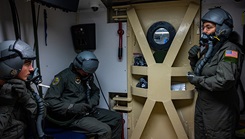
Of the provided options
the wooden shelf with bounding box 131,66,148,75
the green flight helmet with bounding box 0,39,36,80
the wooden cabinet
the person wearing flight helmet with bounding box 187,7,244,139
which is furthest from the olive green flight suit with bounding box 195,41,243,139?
the green flight helmet with bounding box 0,39,36,80

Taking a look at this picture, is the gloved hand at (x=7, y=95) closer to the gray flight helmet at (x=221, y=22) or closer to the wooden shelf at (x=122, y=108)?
the wooden shelf at (x=122, y=108)

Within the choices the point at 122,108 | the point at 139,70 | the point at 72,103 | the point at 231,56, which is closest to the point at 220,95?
the point at 231,56

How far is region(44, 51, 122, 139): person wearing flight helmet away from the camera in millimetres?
1717

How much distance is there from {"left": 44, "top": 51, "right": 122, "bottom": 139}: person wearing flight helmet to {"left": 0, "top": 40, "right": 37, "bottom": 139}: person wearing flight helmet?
44 cm

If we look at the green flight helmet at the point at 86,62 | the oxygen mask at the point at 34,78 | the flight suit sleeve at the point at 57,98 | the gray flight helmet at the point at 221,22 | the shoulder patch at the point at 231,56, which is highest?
the gray flight helmet at the point at 221,22

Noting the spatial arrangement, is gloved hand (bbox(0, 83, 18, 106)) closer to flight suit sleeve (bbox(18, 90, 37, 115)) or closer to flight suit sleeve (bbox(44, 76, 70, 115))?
flight suit sleeve (bbox(18, 90, 37, 115))

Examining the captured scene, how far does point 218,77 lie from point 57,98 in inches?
54.5

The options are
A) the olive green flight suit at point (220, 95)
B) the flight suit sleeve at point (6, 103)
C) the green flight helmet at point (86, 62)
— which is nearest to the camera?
the flight suit sleeve at point (6, 103)

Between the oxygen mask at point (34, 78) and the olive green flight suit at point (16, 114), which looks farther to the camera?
the oxygen mask at point (34, 78)

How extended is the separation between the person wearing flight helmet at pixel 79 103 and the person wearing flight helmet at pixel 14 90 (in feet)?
1.45

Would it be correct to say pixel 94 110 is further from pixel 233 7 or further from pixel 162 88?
pixel 233 7

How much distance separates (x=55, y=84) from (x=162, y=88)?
3.68 ft

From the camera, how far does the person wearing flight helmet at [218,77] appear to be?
4.60ft

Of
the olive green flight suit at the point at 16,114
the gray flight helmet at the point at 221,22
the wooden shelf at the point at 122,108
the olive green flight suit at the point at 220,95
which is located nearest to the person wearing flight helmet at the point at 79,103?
the wooden shelf at the point at 122,108
